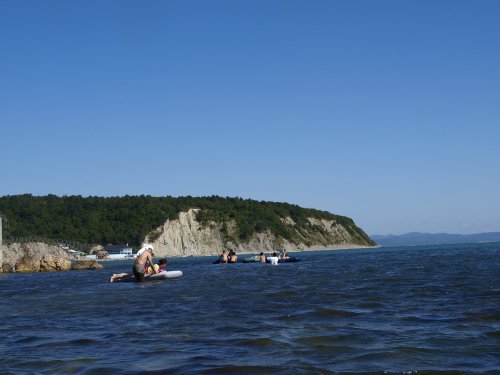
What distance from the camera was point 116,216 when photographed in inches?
7062

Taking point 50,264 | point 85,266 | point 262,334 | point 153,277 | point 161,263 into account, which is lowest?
point 262,334

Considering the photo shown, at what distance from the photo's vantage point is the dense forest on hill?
165 metres

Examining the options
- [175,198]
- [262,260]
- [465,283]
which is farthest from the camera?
[175,198]

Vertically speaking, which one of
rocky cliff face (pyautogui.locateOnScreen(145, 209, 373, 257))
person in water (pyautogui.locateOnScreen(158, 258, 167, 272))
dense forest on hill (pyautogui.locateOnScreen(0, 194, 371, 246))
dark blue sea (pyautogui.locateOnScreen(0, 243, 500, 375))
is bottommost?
dark blue sea (pyautogui.locateOnScreen(0, 243, 500, 375))

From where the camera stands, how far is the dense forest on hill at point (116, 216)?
165250mm

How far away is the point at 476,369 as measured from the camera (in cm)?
948

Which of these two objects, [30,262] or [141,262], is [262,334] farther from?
[30,262]

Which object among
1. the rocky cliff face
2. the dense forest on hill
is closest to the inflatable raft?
the rocky cliff face

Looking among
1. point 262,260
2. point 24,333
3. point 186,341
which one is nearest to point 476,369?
point 186,341

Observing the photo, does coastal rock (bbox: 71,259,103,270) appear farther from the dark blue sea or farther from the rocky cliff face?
the rocky cliff face

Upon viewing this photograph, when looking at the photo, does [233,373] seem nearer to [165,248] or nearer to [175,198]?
[165,248]

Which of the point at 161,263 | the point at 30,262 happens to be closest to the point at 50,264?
the point at 30,262

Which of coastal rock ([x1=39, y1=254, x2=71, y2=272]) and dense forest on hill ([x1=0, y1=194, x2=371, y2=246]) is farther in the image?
dense forest on hill ([x1=0, y1=194, x2=371, y2=246])

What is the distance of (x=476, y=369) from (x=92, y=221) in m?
173
